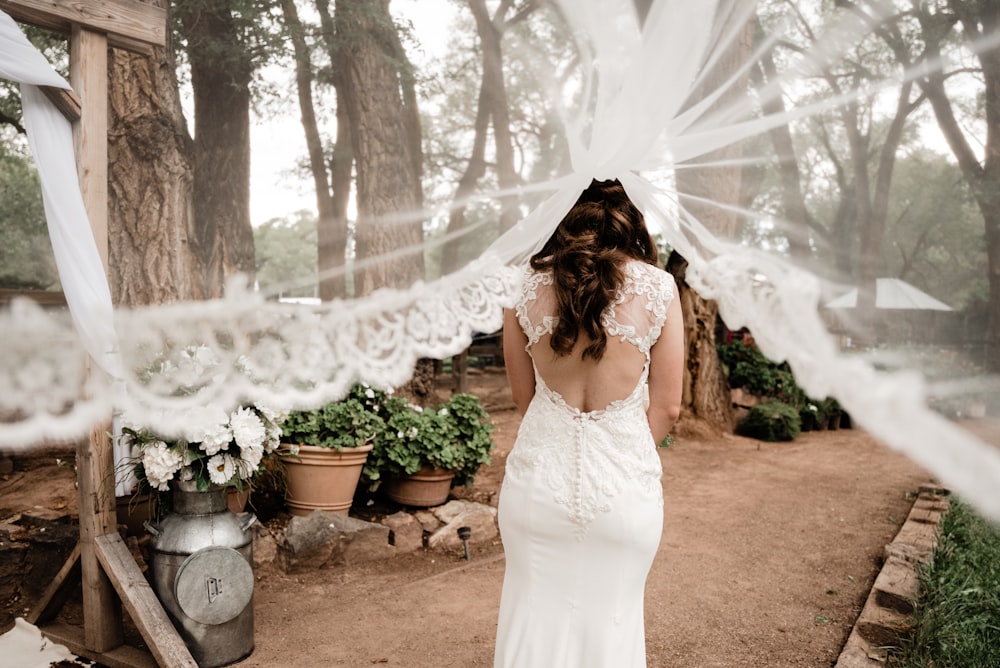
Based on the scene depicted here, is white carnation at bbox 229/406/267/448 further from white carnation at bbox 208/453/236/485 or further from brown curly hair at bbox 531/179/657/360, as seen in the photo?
brown curly hair at bbox 531/179/657/360

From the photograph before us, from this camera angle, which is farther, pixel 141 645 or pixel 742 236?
pixel 141 645

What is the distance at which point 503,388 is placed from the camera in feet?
36.2

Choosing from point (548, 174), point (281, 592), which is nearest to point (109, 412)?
point (281, 592)

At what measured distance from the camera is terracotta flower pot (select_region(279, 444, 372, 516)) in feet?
15.4

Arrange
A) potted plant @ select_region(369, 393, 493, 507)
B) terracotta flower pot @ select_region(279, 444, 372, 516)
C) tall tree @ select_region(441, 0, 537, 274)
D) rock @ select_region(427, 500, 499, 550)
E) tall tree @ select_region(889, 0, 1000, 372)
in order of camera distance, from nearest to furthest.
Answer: tall tree @ select_region(889, 0, 1000, 372) < tall tree @ select_region(441, 0, 537, 274) < terracotta flower pot @ select_region(279, 444, 372, 516) < rock @ select_region(427, 500, 499, 550) < potted plant @ select_region(369, 393, 493, 507)

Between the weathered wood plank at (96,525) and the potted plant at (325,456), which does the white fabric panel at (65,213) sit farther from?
the potted plant at (325,456)

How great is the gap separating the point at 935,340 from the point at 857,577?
10.7 ft

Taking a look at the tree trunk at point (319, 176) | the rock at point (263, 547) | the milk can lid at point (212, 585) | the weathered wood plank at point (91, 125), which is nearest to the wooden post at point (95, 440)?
the weathered wood plank at point (91, 125)

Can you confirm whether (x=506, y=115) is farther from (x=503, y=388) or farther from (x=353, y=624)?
(x=503, y=388)

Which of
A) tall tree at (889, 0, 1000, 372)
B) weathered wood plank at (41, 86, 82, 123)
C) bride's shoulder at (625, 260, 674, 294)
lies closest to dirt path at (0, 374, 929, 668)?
bride's shoulder at (625, 260, 674, 294)

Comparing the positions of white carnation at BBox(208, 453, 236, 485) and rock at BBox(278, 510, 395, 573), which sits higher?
white carnation at BBox(208, 453, 236, 485)

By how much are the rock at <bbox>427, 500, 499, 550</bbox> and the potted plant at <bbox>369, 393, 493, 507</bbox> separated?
0.16 meters

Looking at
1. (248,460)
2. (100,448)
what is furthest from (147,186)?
(248,460)

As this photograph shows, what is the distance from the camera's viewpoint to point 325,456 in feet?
15.4
